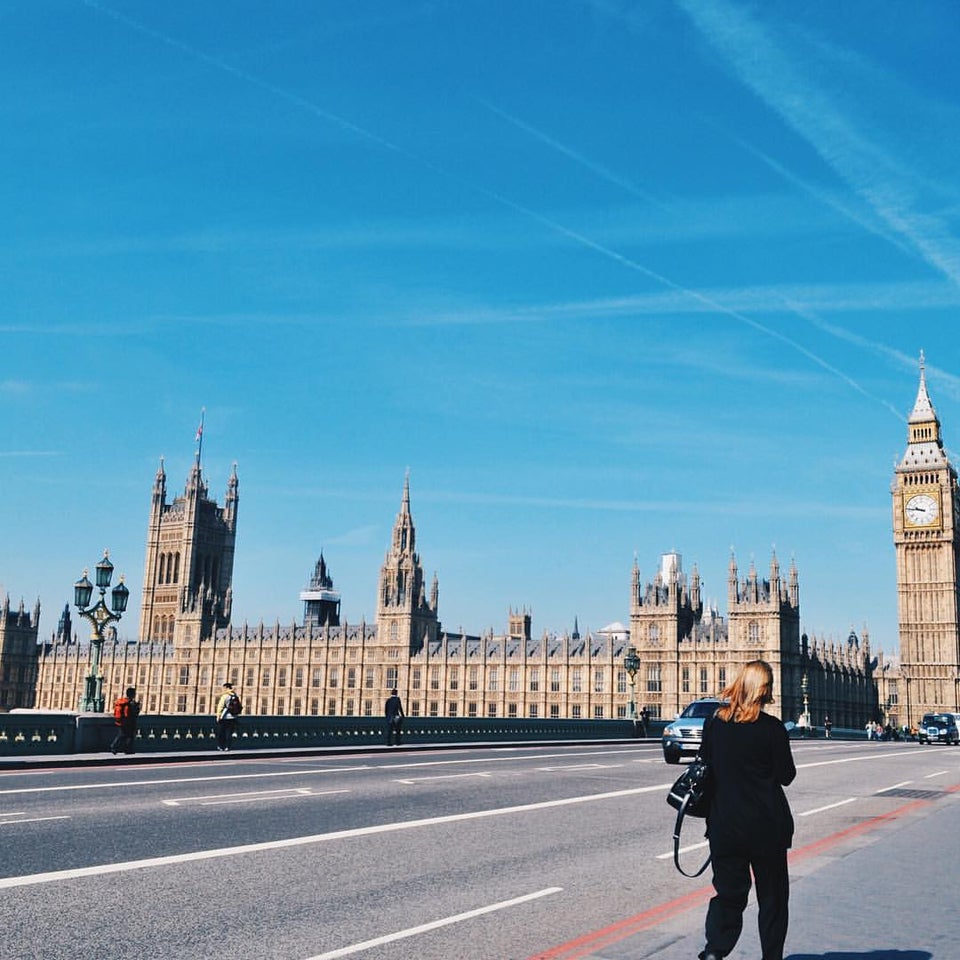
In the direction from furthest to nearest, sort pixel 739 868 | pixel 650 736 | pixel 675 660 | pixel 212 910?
pixel 675 660 < pixel 650 736 < pixel 212 910 < pixel 739 868

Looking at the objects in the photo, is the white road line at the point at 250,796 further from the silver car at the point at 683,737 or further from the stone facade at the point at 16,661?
the stone facade at the point at 16,661

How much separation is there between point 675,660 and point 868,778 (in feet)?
236

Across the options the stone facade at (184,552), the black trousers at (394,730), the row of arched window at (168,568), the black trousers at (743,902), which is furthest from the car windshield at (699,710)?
the row of arched window at (168,568)

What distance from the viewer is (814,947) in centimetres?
764

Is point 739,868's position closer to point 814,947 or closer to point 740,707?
point 740,707

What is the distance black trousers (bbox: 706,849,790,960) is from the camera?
21.3ft

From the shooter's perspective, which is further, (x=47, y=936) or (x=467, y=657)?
(x=467, y=657)

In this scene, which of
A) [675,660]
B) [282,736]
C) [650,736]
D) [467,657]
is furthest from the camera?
[467,657]

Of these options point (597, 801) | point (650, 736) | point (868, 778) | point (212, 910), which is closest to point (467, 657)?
point (650, 736)

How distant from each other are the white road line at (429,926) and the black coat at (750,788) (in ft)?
7.98

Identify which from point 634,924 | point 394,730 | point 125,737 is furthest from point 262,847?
point 394,730

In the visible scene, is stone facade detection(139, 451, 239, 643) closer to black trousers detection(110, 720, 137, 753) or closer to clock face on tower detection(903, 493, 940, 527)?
clock face on tower detection(903, 493, 940, 527)

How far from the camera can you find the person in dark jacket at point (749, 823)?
6.45 m

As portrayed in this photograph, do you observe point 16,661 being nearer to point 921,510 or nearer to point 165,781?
point 921,510
